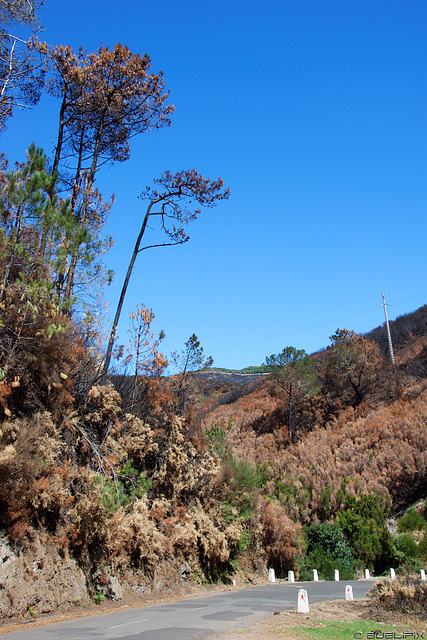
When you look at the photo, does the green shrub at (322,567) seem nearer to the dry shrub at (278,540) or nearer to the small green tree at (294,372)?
the dry shrub at (278,540)

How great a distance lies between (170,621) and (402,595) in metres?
4.20

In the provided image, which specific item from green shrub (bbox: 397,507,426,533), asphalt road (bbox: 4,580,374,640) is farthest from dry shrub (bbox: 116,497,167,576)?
green shrub (bbox: 397,507,426,533)

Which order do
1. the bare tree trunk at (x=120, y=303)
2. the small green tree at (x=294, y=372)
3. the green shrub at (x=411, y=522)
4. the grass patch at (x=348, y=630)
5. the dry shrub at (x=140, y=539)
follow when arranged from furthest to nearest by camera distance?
the small green tree at (x=294, y=372), the green shrub at (x=411, y=522), the bare tree trunk at (x=120, y=303), the dry shrub at (x=140, y=539), the grass patch at (x=348, y=630)

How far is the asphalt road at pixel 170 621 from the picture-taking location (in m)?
7.25

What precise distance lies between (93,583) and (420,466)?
65.8ft

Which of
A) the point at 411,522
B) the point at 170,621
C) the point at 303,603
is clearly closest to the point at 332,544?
the point at 411,522

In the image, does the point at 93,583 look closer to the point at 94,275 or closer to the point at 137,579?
the point at 137,579

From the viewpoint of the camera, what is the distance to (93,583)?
1059 cm

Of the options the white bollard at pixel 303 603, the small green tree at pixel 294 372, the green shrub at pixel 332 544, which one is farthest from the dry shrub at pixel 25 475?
the small green tree at pixel 294 372

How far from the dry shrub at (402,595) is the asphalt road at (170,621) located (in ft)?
7.08

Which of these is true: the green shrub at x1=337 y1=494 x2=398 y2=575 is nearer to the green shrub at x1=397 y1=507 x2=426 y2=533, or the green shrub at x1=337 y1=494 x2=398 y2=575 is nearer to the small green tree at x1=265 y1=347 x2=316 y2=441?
the green shrub at x1=397 y1=507 x2=426 y2=533

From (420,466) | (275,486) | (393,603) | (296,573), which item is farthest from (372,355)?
A: (393,603)

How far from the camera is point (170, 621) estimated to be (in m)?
8.62

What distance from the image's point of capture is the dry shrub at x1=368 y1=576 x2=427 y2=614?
838 cm
